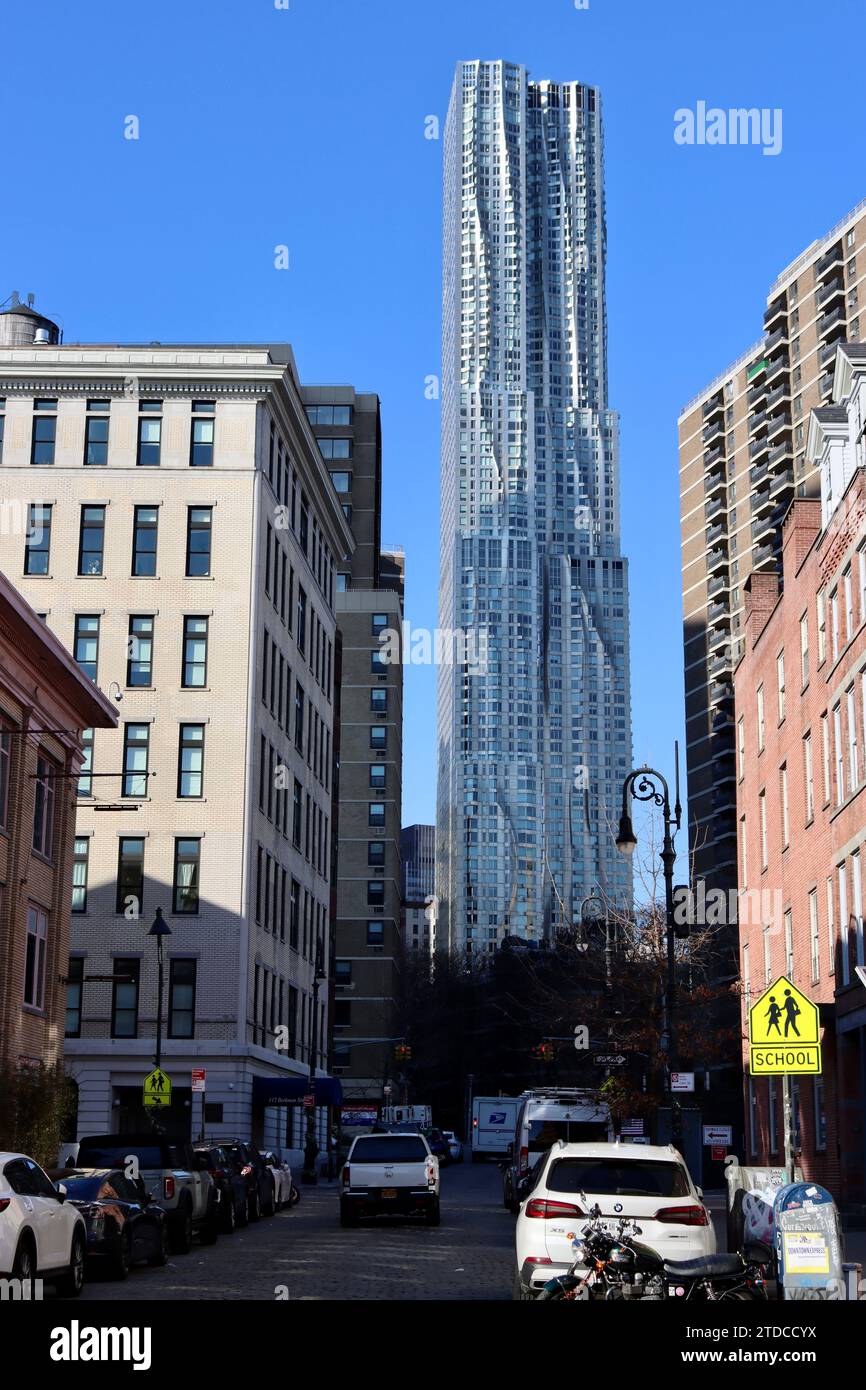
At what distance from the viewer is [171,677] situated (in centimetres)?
6444

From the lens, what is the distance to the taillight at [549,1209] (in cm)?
1577

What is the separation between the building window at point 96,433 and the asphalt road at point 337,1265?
3648cm

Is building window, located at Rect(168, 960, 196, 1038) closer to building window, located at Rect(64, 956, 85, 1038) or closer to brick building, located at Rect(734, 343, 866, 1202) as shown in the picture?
building window, located at Rect(64, 956, 85, 1038)

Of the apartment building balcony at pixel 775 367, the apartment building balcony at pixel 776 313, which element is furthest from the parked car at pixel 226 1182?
the apartment building balcony at pixel 776 313

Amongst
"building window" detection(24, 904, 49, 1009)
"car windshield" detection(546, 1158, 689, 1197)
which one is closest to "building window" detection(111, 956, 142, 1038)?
"building window" detection(24, 904, 49, 1009)

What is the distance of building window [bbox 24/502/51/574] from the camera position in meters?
65.3

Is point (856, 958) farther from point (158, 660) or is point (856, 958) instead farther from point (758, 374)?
point (758, 374)

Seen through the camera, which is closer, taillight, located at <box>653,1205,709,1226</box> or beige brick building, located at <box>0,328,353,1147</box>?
taillight, located at <box>653,1205,709,1226</box>

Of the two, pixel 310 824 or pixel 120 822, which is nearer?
pixel 120 822

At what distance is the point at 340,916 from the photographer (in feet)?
394

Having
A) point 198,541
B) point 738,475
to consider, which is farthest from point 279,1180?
point 738,475

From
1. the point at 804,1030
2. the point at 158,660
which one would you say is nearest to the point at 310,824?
the point at 158,660

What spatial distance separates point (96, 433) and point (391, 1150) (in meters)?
40.2
